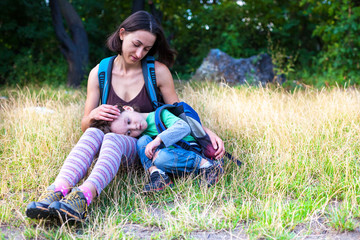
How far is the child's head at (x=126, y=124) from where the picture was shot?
9.14 ft

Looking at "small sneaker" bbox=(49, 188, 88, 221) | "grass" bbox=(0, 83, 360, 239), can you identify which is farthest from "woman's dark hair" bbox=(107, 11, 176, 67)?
"small sneaker" bbox=(49, 188, 88, 221)

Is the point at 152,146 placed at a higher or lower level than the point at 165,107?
lower

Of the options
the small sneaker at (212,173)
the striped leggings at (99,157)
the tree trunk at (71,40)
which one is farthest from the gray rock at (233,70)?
the striped leggings at (99,157)

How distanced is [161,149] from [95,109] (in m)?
0.66

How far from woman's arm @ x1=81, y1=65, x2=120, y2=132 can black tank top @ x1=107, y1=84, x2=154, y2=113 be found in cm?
14

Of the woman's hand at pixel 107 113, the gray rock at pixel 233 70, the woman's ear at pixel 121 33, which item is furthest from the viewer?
the gray rock at pixel 233 70

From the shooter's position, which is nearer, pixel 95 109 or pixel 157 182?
pixel 157 182

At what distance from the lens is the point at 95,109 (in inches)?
113

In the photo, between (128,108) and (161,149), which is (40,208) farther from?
(128,108)

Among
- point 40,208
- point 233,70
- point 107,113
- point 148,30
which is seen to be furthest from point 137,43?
point 233,70

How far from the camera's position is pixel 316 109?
13.3 ft

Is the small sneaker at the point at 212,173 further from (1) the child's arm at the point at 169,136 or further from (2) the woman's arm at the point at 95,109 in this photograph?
(2) the woman's arm at the point at 95,109

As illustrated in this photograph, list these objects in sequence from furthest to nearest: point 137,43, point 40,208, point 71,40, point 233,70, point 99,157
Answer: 1. point 71,40
2. point 233,70
3. point 137,43
4. point 99,157
5. point 40,208

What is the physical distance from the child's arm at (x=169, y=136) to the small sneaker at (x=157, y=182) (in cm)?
16
